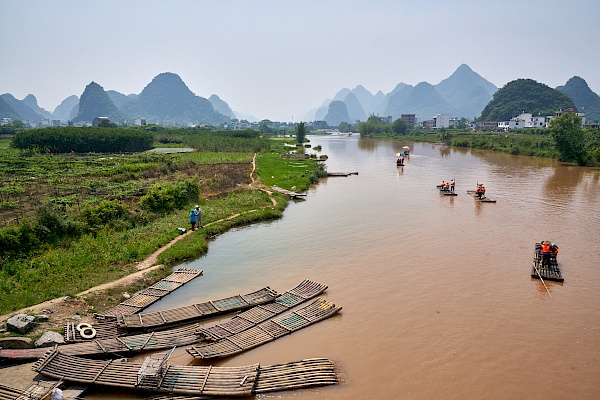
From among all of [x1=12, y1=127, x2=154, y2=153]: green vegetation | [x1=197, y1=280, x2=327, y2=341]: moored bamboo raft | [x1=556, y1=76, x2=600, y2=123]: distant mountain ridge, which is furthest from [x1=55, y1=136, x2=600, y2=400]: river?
[x1=556, y1=76, x2=600, y2=123]: distant mountain ridge

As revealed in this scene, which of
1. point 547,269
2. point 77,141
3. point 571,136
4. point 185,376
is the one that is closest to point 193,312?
point 185,376

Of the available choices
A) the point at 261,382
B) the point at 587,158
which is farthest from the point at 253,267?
the point at 587,158

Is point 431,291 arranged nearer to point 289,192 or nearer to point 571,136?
point 289,192

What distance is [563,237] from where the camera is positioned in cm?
2038

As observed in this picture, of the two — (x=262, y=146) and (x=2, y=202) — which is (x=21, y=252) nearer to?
(x=2, y=202)

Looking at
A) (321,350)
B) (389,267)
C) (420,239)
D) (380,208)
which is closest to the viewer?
(321,350)

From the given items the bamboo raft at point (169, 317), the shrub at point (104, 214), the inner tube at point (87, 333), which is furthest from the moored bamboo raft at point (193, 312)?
the shrub at point (104, 214)

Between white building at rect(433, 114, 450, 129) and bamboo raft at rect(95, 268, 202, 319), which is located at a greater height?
white building at rect(433, 114, 450, 129)

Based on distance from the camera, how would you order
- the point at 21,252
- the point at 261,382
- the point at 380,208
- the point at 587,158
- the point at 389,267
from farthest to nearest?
the point at 587,158 → the point at 380,208 → the point at 389,267 → the point at 21,252 → the point at 261,382

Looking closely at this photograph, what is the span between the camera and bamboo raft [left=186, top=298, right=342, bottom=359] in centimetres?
994

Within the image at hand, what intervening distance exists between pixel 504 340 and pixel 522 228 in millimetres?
12777

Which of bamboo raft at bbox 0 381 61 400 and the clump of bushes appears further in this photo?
the clump of bushes

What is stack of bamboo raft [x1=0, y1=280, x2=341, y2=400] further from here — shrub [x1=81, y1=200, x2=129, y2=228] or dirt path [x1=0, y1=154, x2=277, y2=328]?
shrub [x1=81, y1=200, x2=129, y2=228]

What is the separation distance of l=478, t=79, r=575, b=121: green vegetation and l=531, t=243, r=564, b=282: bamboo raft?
12310 centimetres
